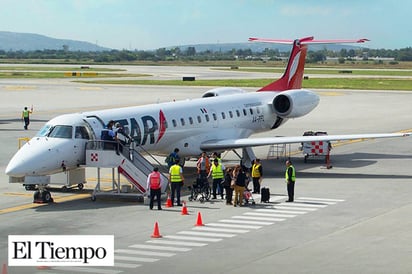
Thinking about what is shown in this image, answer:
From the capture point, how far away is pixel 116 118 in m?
33.8

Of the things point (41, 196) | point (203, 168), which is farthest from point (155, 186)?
point (41, 196)

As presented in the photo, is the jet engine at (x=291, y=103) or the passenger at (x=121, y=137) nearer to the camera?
the passenger at (x=121, y=137)

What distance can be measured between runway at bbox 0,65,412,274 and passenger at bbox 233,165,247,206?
40cm

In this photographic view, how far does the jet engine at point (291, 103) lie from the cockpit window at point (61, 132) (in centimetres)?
1494

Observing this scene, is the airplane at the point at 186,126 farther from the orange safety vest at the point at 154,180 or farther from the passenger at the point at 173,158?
the orange safety vest at the point at 154,180

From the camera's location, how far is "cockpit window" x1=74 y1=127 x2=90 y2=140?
103 feet

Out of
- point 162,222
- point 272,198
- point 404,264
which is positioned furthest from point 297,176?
point 404,264

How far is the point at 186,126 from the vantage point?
123ft

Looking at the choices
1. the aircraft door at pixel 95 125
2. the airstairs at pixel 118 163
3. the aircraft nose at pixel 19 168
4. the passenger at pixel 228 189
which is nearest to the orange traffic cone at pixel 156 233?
the passenger at pixel 228 189

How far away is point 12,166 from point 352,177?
588 inches

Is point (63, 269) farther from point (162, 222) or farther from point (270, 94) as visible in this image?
point (270, 94)

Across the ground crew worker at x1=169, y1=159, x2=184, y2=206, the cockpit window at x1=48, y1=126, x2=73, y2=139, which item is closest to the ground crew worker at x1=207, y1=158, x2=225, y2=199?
the ground crew worker at x1=169, y1=159, x2=184, y2=206

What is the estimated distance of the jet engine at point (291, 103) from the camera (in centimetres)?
4323

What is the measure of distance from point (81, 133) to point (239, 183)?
6.42 metres
